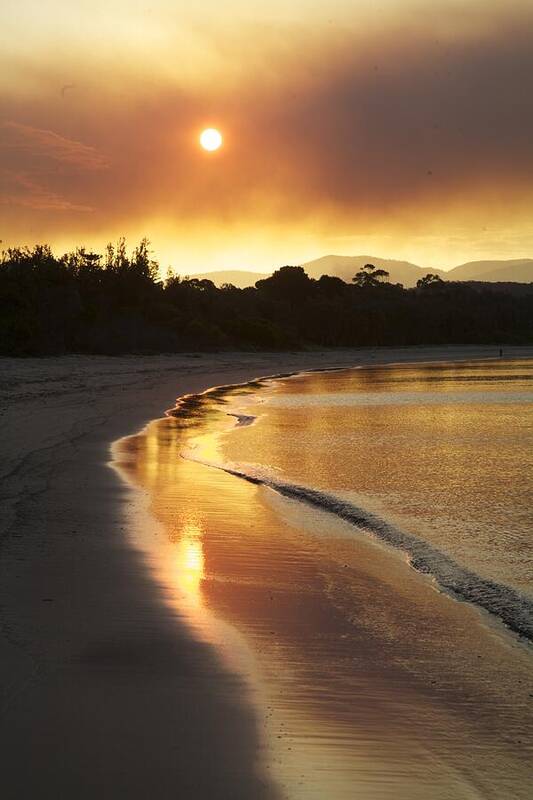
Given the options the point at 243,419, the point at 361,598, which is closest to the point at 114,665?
the point at 361,598

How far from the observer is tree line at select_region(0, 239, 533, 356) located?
185 ft

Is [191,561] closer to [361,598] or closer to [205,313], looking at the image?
[361,598]

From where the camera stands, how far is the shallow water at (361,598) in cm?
477

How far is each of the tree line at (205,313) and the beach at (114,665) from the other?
131 ft

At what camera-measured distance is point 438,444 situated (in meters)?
21.4

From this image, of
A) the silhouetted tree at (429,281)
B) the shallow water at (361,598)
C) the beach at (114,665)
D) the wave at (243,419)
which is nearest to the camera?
the beach at (114,665)

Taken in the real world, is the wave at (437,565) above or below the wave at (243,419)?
above

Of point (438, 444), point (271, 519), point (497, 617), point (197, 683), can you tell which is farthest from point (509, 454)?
point (197, 683)

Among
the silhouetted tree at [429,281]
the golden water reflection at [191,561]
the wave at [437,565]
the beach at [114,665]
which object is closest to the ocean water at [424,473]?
the wave at [437,565]

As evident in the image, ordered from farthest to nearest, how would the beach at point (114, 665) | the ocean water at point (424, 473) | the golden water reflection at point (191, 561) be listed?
1. the ocean water at point (424, 473)
2. the golden water reflection at point (191, 561)
3. the beach at point (114, 665)

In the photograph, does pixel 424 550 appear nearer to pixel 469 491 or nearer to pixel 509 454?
pixel 469 491

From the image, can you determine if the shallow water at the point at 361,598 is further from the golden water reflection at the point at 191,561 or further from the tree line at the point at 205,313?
the tree line at the point at 205,313

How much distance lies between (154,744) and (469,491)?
1048 cm

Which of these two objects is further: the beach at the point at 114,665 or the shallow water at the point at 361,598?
the shallow water at the point at 361,598
